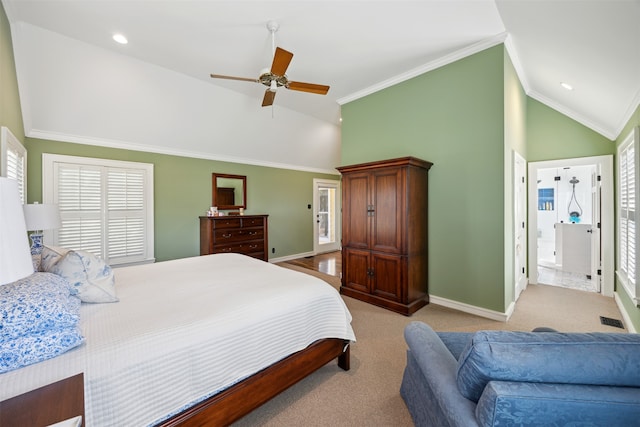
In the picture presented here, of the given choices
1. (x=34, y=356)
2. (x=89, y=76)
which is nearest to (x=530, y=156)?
(x=34, y=356)

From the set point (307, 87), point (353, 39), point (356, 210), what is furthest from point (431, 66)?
point (356, 210)

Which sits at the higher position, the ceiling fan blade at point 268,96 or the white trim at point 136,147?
the ceiling fan blade at point 268,96

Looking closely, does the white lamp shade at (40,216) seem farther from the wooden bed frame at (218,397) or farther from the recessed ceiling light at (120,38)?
the wooden bed frame at (218,397)

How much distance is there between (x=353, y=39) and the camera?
9.63ft

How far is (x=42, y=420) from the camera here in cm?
73

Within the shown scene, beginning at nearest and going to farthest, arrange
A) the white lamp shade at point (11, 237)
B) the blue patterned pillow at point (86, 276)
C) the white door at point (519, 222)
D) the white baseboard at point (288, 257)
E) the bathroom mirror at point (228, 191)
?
the white lamp shade at point (11, 237) < the blue patterned pillow at point (86, 276) < the white door at point (519, 222) < the bathroom mirror at point (228, 191) < the white baseboard at point (288, 257)

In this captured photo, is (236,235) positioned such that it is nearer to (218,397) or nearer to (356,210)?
(356,210)

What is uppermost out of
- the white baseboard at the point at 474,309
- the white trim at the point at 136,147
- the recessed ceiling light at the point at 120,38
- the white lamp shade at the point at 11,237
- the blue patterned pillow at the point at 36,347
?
the recessed ceiling light at the point at 120,38

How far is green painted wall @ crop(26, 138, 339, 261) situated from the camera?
3.79 m

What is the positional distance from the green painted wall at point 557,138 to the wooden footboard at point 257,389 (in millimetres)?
4495

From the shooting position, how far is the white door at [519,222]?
3427 mm

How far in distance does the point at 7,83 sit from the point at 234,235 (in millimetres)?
3338

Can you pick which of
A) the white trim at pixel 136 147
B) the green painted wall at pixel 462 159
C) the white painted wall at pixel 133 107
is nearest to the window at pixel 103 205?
the white trim at pixel 136 147

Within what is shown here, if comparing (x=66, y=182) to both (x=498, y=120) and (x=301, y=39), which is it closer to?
(x=301, y=39)
